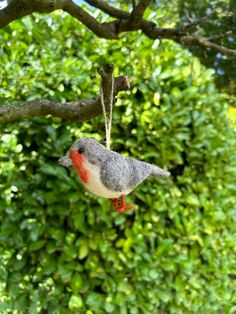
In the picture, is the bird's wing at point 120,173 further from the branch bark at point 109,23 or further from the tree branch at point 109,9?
the tree branch at point 109,9

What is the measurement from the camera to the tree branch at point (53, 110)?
3.22 ft

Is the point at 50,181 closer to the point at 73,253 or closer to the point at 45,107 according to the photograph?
the point at 73,253

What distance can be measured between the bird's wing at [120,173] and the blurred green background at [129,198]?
70 centimetres

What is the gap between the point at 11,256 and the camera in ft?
5.87

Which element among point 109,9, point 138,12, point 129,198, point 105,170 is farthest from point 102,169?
point 129,198

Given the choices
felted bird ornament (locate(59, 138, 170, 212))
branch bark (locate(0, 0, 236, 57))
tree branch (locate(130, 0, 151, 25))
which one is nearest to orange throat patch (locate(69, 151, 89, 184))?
felted bird ornament (locate(59, 138, 170, 212))

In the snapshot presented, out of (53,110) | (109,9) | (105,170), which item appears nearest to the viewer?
(105,170)

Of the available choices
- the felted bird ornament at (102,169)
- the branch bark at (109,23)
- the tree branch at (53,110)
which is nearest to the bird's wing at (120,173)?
the felted bird ornament at (102,169)

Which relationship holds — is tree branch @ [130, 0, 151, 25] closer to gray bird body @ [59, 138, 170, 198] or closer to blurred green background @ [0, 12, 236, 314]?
blurred green background @ [0, 12, 236, 314]

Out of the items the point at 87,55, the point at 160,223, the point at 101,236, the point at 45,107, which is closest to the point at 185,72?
the point at 87,55

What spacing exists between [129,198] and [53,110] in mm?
864

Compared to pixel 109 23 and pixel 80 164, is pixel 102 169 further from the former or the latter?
pixel 109 23

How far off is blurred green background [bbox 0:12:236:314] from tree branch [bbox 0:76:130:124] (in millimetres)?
582

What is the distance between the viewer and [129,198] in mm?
1847
